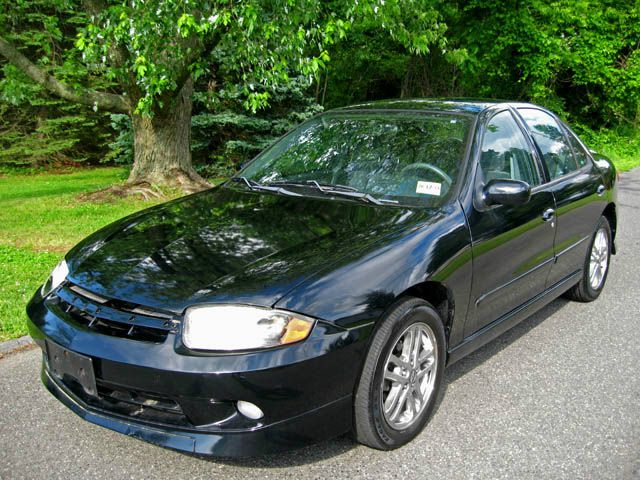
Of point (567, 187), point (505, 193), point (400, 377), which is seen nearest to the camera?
point (400, 377)

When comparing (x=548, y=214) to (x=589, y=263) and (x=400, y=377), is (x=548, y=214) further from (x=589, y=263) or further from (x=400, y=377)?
(x=400, y=377)

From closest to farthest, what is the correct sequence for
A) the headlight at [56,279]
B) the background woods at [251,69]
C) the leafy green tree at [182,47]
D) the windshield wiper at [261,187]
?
1. the headlight at [56,279]
2. the windshield wiper at [261,187]
3. the leafy green tree at [182,47]
4. the background woods at [251,69]

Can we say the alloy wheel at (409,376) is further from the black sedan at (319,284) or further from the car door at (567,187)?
the car door at (567,187)

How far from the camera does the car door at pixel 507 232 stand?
11.3 feet

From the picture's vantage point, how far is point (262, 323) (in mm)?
2545

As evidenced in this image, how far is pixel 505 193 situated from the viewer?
3.42 metres

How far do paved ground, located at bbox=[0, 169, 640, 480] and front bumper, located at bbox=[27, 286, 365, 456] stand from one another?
303 mm

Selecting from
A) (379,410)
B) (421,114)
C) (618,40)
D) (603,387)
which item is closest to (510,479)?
(379,410)

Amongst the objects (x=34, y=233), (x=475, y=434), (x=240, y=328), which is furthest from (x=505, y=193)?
(x=34, y=233)

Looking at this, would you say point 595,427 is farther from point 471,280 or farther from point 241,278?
point 241,278

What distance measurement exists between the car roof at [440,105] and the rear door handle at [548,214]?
2.46 feet

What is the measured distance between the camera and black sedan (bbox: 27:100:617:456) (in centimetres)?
254

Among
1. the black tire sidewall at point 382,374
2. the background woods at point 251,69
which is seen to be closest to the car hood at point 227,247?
the black tire sidewall at point 382,374

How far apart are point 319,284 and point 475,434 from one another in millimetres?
1171
